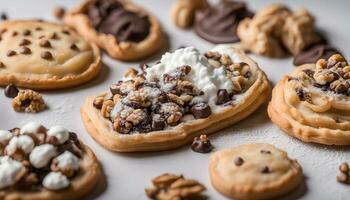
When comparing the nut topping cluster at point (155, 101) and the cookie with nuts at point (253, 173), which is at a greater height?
the nut topping cluster at point (155, 101)

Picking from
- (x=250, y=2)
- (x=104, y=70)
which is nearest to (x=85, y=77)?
(x=104, y=70)

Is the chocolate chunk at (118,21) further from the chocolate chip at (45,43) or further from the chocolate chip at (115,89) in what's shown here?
the chocolate chip at (115,89)

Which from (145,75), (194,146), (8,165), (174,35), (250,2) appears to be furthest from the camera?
(250,2)

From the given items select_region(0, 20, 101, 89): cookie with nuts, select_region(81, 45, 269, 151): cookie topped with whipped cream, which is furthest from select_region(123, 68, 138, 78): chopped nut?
select_region(0, 20, 101, 89): cookie with nuts

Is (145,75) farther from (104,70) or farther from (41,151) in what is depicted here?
(41,151)

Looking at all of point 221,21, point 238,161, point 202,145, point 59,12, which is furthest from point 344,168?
point 59,12

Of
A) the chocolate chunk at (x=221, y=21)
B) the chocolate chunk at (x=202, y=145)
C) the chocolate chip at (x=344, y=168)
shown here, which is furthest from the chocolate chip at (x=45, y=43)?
the chocolate chip at (x=344, y=168)
